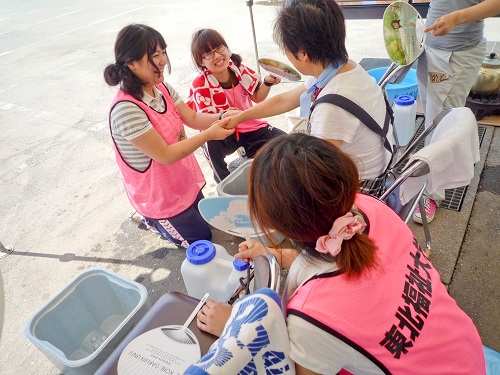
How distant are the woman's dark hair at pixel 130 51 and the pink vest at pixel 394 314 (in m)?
1.24

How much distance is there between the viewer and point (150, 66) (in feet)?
5.30

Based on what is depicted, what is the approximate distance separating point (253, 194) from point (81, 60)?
633 cm

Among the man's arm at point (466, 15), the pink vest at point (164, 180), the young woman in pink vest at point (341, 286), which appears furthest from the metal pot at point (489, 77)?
the young woman in pink vest at point (341, 286)

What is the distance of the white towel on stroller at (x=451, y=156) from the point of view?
3.68ft

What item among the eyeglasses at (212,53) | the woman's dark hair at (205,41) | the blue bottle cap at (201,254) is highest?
the woman's dark hair at (205,41)

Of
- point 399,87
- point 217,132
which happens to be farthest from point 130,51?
point 399,87

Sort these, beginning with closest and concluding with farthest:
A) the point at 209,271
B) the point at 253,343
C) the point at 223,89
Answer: the point at 253,343, the point at 209,271, the point at 223,89

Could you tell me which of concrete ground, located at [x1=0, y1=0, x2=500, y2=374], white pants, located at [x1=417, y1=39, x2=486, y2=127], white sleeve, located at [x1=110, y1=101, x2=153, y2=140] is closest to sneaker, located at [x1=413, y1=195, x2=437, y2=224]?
concrete ground, located at [x1=0, y1=0, x2=500, y2=374]

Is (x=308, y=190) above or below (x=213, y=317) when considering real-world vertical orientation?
above

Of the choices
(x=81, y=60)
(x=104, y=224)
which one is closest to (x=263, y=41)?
(x=81, y=60)

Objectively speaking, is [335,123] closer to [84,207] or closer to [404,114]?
[404,114]

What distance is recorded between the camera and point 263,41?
18.4 ft

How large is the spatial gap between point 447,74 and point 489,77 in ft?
2.73

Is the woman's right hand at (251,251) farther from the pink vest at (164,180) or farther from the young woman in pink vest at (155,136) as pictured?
the pink vest at (164,180)
